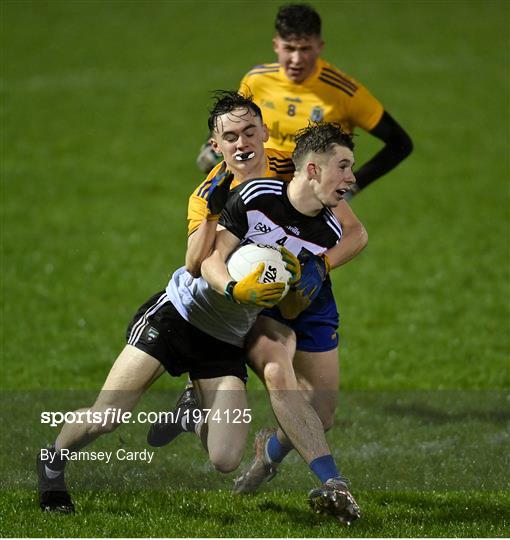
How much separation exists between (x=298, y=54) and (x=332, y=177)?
2.50m

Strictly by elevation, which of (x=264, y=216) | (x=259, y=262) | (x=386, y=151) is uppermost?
(x=386, y=151)

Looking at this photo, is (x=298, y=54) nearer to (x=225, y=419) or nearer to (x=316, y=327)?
(x=316, y=327)

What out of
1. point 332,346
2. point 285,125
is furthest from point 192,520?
point 285,125

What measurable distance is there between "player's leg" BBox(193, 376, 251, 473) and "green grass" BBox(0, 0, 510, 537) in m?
0.38

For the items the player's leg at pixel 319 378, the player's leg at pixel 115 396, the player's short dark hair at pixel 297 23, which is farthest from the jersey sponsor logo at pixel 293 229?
the player's short dark hair at pixel 297 23

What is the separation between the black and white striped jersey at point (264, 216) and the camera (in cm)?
688

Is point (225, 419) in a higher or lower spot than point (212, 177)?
lower

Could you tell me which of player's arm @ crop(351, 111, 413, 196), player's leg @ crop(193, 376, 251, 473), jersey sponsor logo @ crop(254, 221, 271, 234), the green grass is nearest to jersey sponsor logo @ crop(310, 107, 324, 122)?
player's arm @ crop(351, 111, 413, 196)

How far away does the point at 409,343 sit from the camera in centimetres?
1321

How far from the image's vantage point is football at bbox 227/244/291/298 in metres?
6.72

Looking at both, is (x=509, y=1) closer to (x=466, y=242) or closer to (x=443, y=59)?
(x=443, y=59)

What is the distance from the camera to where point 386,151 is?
945 centimetres

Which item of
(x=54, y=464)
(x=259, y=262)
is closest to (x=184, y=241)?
(x=54, y=464)

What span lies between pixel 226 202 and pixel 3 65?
2447 centimetres
